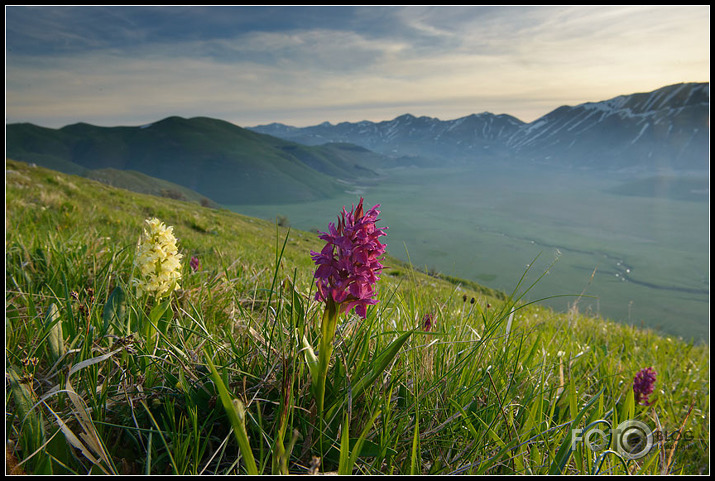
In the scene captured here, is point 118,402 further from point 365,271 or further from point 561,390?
point 561,390

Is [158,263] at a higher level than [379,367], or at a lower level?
higher

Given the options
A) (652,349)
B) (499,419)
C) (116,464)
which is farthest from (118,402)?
(652,349)

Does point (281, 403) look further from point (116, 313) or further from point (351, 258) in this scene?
point (116, 313)

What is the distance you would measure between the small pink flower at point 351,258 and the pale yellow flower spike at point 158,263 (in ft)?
5.65

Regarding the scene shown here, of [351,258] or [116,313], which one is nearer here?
[351,258]

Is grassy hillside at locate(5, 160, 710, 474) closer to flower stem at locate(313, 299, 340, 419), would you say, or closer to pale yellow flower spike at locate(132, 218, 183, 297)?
flower stem at locate(313, 299, 340, 419)

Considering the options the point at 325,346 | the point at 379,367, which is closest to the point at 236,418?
the point at 325,346

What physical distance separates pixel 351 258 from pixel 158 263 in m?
2.00

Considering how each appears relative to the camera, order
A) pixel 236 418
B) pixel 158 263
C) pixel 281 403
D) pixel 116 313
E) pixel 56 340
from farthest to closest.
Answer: pixel 158 263, pixel 116 313, pixel 56 340, pixel 281 403, pixel 236 418

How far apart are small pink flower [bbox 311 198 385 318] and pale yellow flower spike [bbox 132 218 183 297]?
5.65 ft

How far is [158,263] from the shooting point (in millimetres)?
3109

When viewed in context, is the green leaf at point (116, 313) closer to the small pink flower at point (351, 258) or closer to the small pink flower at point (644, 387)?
the small pink flower at point (351, 258)

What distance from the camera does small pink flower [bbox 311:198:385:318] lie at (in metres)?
1.80

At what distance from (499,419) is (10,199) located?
Answer: 36.1ft
